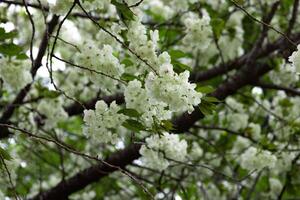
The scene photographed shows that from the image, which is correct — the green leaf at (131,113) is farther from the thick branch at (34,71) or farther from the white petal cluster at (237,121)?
the white petal cluster at (237,121)

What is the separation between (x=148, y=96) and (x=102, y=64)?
0.35 meters

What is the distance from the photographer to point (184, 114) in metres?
3.91

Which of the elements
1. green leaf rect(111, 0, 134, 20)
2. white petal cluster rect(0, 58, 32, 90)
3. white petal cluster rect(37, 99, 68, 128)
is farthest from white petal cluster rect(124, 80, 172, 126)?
white petal cluster rect(37, 99, 68, 128)

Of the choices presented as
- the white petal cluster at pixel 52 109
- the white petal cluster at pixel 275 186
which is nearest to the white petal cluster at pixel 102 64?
the white petal cluster at pixel 52 109

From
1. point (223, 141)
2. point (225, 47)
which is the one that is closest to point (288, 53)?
point (225, 47)

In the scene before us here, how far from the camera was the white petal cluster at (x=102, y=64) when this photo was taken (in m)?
2.41

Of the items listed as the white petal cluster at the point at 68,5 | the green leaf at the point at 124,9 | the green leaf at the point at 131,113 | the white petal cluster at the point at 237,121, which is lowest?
the green leaf at the point at 131,113

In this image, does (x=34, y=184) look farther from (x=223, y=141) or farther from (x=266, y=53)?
(x=266, y=53)

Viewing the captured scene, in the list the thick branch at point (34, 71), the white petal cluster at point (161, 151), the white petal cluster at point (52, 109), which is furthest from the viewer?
the white petal cluster at point (52, 109)

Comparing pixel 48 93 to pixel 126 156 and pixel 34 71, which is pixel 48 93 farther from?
pixel 126 156

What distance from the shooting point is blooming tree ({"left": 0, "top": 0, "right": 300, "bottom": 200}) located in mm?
2285

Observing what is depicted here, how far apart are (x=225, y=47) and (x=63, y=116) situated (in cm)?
176

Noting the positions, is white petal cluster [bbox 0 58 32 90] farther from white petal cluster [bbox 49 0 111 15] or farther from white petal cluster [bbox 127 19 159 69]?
white petal cluster [bbox 127 19 159 69]

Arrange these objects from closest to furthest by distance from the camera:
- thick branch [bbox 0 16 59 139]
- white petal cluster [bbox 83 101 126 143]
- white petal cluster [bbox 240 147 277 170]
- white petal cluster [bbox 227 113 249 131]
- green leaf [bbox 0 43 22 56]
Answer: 1. white petal cluster [bbox 83 101 126 143]
2. green leaf [bbox 0 43 22 56]
3. thick branch [bbox 0 16 59 139]
4. white petal cluster [bbox 240 147 277 170]
5. white petal cluster [bbox 227 113 249 131]
